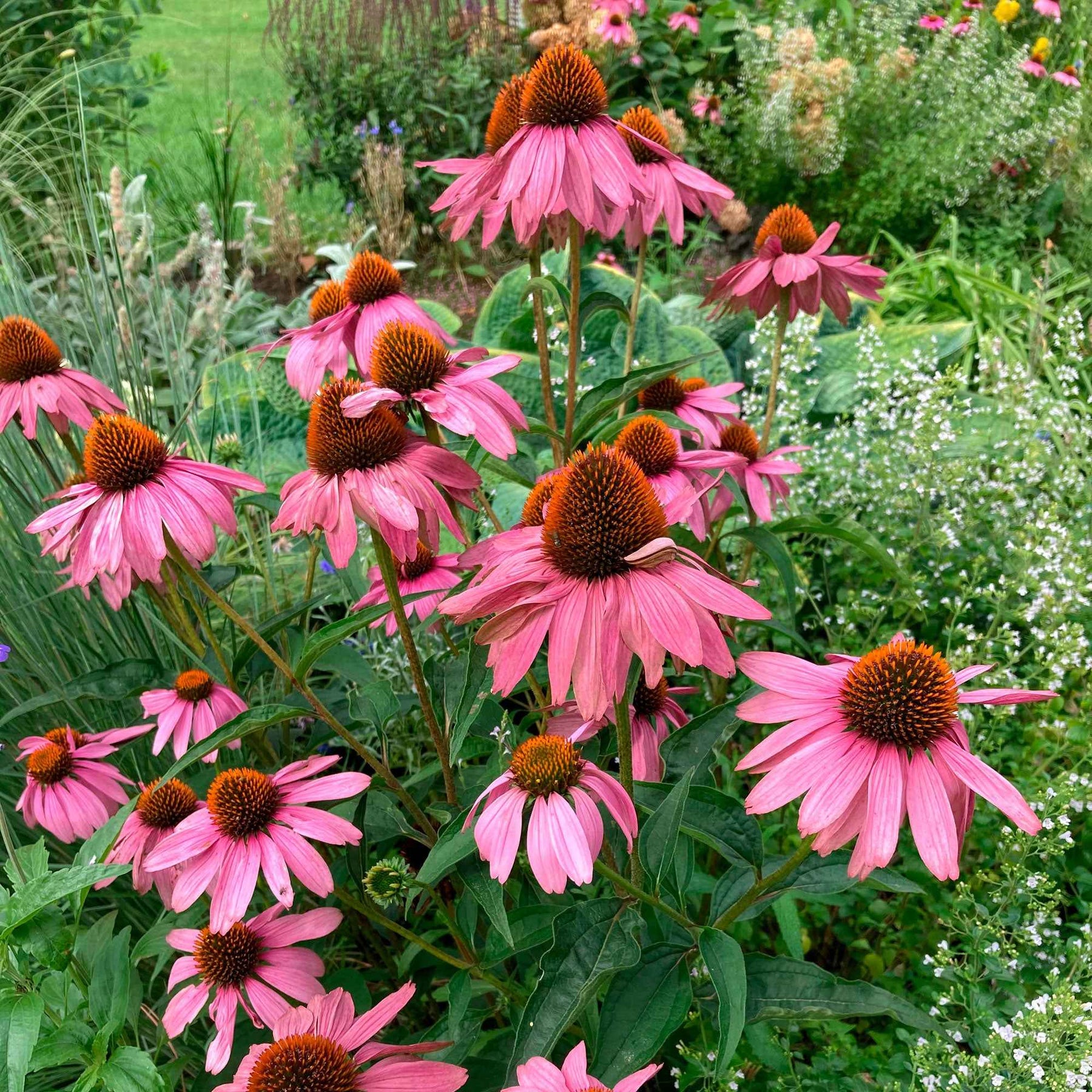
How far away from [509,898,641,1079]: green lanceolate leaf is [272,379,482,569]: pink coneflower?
0.42 meters

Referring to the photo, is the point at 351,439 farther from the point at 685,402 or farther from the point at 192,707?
the point at 685,402

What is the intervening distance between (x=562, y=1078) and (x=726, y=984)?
18 cm

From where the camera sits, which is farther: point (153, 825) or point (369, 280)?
point (369, 280)

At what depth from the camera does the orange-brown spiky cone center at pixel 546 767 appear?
1.06m

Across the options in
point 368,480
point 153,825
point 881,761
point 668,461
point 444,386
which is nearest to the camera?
point 881,761

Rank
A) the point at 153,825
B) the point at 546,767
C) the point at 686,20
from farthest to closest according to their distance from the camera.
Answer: the point at 686,20 → the point at 153,825 → the point at 546,767

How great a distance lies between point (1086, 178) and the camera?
461 cm

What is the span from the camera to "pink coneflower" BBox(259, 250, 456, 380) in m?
1.53

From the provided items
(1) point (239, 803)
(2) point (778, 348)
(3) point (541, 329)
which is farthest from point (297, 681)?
(2) point (778, 348)

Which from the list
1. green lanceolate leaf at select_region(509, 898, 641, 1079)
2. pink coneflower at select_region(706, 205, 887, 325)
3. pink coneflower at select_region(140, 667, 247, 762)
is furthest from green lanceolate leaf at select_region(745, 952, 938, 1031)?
pink coneflower at select_region(706, 205, 887, 325)

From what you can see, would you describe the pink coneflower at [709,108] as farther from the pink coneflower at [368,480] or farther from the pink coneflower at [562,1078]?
the pink coneflower at [562,1078]

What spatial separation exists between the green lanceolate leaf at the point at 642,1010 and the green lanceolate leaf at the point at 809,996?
9 centimetres

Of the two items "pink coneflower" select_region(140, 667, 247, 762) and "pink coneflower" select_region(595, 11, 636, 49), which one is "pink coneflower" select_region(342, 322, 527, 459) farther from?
"pink coneflower" select_region(595, 11, 636, 49)

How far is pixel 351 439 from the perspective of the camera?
1174mm
